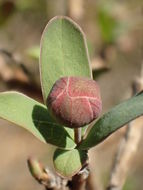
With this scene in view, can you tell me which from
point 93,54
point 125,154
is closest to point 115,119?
point 125,154

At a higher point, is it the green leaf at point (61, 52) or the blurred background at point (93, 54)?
the green leaf at point (61, 52)

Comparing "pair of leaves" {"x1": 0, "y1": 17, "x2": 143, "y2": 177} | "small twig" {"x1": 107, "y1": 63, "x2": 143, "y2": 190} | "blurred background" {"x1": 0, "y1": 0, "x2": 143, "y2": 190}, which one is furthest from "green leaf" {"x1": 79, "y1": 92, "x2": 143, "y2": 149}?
"blurred background" {"x1": 0, "y1": 0, "x2": 143, "y2": 190}

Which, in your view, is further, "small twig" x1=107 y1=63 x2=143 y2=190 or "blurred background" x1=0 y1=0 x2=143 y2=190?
"blurred background" x1=0 y1=0 x2=143 y2=190

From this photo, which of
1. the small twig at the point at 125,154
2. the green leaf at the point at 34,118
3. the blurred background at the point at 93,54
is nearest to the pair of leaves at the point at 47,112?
the green leaf at the point at 34,118

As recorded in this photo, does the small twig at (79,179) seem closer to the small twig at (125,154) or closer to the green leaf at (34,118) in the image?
the green leaf at (34,118)

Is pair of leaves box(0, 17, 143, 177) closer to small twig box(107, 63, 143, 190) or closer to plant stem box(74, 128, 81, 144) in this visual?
plant stem box(74, 128, 81, 144)

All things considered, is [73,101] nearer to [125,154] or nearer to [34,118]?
[34,118]
